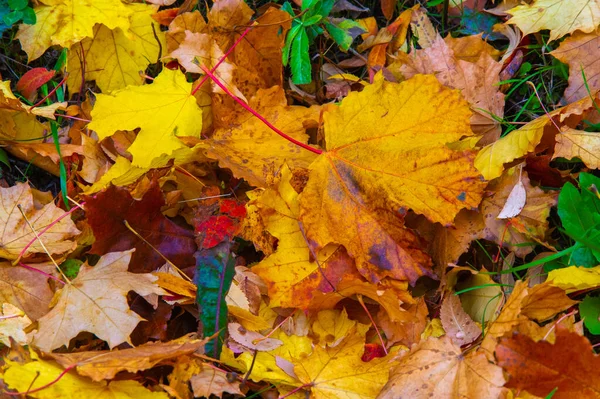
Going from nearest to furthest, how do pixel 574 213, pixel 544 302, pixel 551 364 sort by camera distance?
pixel 551 364
pixel 544 302
pixel 574 213

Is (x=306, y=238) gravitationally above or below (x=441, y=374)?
above

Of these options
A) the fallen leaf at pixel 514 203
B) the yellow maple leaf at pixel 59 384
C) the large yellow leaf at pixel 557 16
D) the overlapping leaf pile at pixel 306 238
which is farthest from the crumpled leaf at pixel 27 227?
the large yellow leaf at pixel 557 16

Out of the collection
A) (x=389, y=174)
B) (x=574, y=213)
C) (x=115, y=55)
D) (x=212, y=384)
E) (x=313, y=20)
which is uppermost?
(x=313, y=20)

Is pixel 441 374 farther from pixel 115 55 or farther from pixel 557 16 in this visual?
pixel 115 55

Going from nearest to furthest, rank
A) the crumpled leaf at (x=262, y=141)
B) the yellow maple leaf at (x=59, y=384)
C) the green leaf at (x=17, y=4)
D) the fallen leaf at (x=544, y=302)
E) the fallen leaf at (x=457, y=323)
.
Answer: the yellow maple leaf at (x=59, y=384)
the fallen leaf at (x=544, y=302)
the fallen leaf at (x=457, y=323)
the crumpled leaf at (x=262, y=141)
the green leaf at (x=17, y=4)

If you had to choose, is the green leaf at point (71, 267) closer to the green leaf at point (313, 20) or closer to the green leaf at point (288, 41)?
the green leaf at point (288, 41)

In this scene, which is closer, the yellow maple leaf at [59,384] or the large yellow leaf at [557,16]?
the yellow maple leaf at [59,384]

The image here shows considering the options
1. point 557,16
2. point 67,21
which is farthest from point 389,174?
point 67,21
